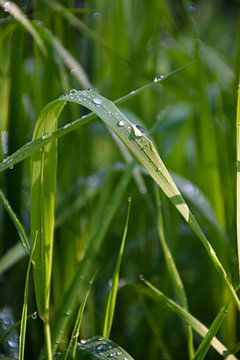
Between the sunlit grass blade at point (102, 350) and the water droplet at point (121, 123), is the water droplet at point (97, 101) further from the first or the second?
the sunlit grass blade at point (102, 350)

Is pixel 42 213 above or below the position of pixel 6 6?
below

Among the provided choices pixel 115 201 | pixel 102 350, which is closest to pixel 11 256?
pixel 115 201

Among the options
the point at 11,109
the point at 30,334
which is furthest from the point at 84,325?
the point at 11,109

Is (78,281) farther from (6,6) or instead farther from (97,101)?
(6,6)

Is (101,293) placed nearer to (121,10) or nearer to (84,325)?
(84,325)

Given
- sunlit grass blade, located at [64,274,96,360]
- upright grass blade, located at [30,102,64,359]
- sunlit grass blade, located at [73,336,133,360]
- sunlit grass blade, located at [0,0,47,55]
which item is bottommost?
sunlit grass blade, located at [73,336,133,360]

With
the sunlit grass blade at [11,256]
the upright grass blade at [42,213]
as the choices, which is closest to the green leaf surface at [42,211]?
the upright grass blade at [42,213]

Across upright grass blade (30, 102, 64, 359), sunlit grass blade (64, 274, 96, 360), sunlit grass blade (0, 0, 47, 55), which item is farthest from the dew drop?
sunlit grass blade (64, 274, 96, 360)

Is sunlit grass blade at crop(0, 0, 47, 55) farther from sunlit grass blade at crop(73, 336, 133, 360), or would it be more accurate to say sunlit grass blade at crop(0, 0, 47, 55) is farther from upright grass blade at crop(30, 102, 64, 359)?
sunlit grass blade at crop(73, 336, 133, 360)
